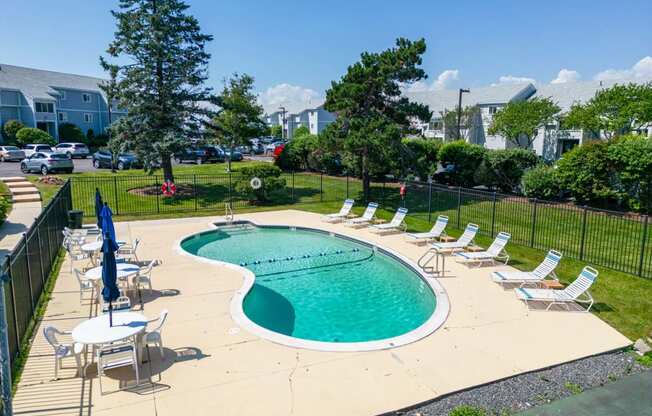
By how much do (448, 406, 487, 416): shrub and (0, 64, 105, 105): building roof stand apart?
55901mm

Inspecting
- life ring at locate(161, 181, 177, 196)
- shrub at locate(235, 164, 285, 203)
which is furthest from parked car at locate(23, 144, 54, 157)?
shrub at locate(235, 164, 285, 203)

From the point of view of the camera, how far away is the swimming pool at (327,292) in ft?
30.6

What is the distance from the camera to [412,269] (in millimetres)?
13094

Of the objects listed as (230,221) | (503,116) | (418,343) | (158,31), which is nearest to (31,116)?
(158,31)

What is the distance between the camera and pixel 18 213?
1969 cm

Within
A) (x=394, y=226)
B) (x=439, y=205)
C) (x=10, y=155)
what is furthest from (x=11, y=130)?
(x=394, y=226)

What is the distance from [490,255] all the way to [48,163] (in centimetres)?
2965

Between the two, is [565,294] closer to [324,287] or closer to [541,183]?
[324,287]

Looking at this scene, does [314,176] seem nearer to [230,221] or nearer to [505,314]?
[230,221]

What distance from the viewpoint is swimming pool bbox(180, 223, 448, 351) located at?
9.31 meters

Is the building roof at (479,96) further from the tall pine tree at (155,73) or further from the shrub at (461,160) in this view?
the tall pine tree at (155,73)

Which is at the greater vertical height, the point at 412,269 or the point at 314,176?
the point at 314,176

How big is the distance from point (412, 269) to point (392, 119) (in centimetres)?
1130

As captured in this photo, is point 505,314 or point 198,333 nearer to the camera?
point 198,333
